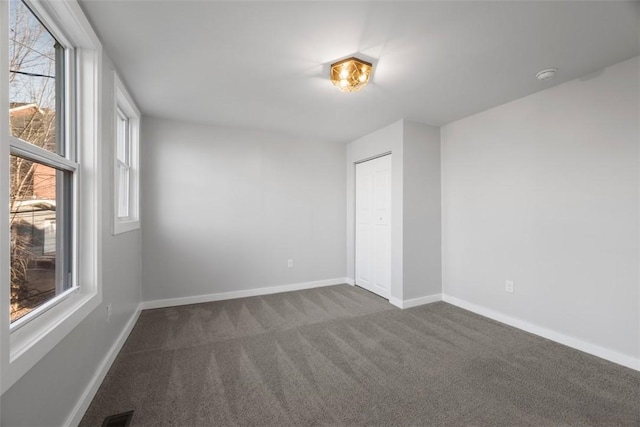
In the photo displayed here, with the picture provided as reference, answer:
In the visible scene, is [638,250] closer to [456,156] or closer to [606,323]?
[606,323]

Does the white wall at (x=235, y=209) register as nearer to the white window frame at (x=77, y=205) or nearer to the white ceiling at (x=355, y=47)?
the white ceiling at (x=355, y=47)

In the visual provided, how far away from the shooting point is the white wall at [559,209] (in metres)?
2.06

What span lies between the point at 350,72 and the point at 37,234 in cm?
214

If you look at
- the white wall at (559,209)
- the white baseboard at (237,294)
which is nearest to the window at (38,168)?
the white baseboard at (237,294)

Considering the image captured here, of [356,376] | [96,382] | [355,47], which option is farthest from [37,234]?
[355,47]

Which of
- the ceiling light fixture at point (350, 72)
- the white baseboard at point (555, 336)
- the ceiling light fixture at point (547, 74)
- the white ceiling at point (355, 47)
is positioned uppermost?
the white ceiling at point (355, 47)

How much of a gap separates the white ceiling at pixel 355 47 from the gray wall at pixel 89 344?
51cm

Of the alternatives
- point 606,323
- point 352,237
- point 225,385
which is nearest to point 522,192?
point 606,323

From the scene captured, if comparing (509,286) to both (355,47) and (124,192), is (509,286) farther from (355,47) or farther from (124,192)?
(124,192)

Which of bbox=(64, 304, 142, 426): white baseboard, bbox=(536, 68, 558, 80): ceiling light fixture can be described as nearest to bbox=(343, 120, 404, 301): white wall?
bbox=(536, 68, 558, 80): ceiling light fixture

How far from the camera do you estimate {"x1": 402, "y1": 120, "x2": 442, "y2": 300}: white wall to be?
3.31 metres

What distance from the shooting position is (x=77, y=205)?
1.64m

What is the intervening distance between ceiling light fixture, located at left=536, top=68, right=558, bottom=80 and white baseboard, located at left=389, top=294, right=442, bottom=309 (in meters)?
2.54

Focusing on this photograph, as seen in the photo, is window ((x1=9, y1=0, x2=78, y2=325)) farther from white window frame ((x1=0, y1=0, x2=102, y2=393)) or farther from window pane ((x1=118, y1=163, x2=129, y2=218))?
window pane ((x1=118, y1=163, x2=129, y2=218))
